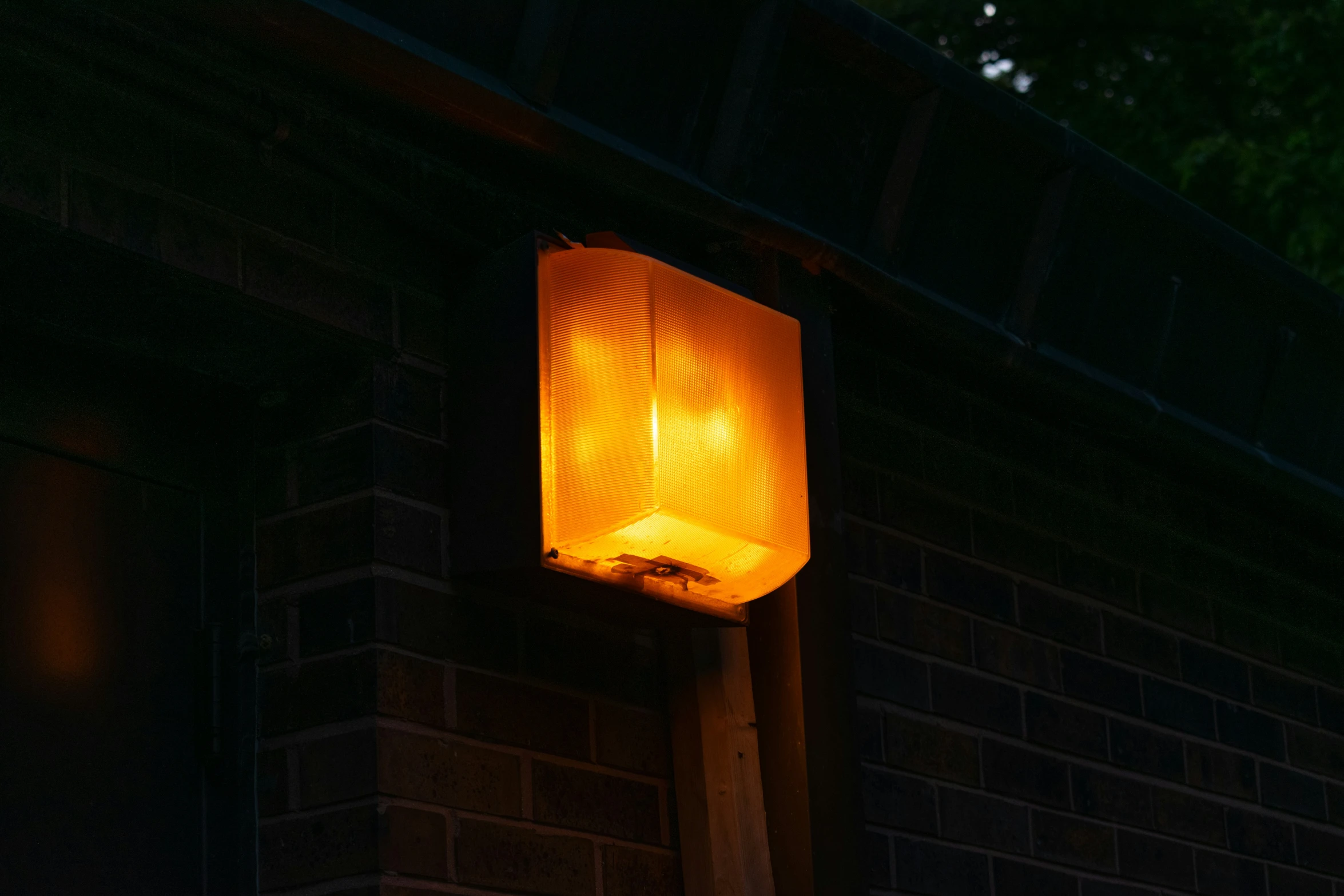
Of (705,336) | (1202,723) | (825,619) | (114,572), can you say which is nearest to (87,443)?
(114,572)

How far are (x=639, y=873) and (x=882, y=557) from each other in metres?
0.94

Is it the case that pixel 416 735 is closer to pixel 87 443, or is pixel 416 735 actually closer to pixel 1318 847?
pixel 87 443

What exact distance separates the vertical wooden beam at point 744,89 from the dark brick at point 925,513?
93 cm

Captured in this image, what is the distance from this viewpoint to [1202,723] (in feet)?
14.0

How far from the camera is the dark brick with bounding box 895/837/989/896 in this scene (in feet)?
11.1

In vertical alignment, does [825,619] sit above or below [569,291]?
below

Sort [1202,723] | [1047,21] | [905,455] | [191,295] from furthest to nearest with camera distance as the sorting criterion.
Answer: [1047,21] → [1202,723] → [905,455] → [191,295]

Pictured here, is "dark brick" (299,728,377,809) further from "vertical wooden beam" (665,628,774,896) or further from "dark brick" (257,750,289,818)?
"vertical wooden beam" (665,628,774,896)

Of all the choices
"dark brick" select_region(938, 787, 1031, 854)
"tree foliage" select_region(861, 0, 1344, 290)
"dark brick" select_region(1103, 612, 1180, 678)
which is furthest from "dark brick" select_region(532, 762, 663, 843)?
"tree foliage" select_region(861, 0, 1344, 290)

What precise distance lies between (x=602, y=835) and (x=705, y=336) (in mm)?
784

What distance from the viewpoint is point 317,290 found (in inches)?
108

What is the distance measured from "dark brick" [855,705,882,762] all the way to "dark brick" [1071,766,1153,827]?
63cm

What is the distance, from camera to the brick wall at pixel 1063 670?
3533 mm

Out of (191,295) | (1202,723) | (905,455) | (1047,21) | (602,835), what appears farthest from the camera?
(1047,21)
